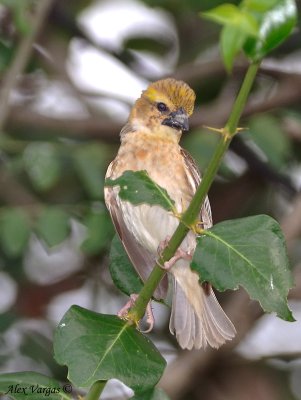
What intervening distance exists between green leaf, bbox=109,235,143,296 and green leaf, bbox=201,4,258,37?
112 centimetres

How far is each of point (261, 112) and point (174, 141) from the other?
1.21 m

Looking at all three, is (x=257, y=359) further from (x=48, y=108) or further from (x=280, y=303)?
(x=280, y=303)

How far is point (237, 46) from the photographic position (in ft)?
6.62

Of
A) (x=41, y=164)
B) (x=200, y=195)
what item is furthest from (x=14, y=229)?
(x=200, y=195)

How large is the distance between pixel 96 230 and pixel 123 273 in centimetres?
138

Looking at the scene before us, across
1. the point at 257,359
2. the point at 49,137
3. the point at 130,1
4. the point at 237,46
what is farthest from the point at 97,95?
the point at 237,46

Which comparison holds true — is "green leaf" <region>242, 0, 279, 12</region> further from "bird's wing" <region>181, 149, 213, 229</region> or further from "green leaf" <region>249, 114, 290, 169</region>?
"green leaf" <region>249, 114, 290, 169</region>

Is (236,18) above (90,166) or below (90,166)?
above

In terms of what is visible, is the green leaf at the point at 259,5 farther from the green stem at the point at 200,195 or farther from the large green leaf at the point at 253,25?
the green stem at the point at 200,195

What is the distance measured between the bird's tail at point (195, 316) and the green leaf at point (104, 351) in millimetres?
851

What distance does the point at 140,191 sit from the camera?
8.34 ft

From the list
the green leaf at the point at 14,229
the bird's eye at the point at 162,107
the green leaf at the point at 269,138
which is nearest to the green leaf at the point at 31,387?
the bird's eye at the point at 162,107

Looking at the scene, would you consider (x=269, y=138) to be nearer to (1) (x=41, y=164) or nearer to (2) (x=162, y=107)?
(2) (x=162, y=107)

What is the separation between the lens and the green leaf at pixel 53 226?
4.15m
